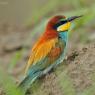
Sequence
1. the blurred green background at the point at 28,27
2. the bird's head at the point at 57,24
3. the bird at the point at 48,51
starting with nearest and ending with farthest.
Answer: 1. the bird at the point at 48,51
2. the bird's head at the point at 57,24
3. the blurred green background at the point at 28,27

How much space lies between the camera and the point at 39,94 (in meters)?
5.41

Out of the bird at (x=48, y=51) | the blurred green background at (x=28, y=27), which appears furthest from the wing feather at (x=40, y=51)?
the blurred green background at (x=28, y=27)

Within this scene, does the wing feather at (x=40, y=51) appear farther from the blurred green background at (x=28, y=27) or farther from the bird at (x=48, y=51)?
the blurred green background at (x=28, y=27)

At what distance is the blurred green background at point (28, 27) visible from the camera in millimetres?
8820

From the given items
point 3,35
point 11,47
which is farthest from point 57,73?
point 3,35

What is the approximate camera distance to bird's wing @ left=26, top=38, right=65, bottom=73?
6070 mm

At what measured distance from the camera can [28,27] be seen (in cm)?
1162

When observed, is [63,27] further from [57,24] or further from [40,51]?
[40,51]

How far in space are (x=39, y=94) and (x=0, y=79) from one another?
622 mm

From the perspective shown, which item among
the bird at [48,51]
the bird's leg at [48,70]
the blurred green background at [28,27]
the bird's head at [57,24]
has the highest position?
the bird's head at [57,24]

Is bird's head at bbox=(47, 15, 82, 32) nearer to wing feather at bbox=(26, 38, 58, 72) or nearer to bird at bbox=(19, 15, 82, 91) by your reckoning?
bird at bbox=(19, 15, 82, 91)

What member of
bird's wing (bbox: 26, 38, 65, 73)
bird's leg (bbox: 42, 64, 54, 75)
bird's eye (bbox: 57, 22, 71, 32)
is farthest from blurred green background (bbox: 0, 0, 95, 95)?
bird's leg (bbox: 42, 64, 54, 75)

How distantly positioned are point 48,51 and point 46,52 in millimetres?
23

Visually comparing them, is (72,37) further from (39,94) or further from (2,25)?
(39,94)
